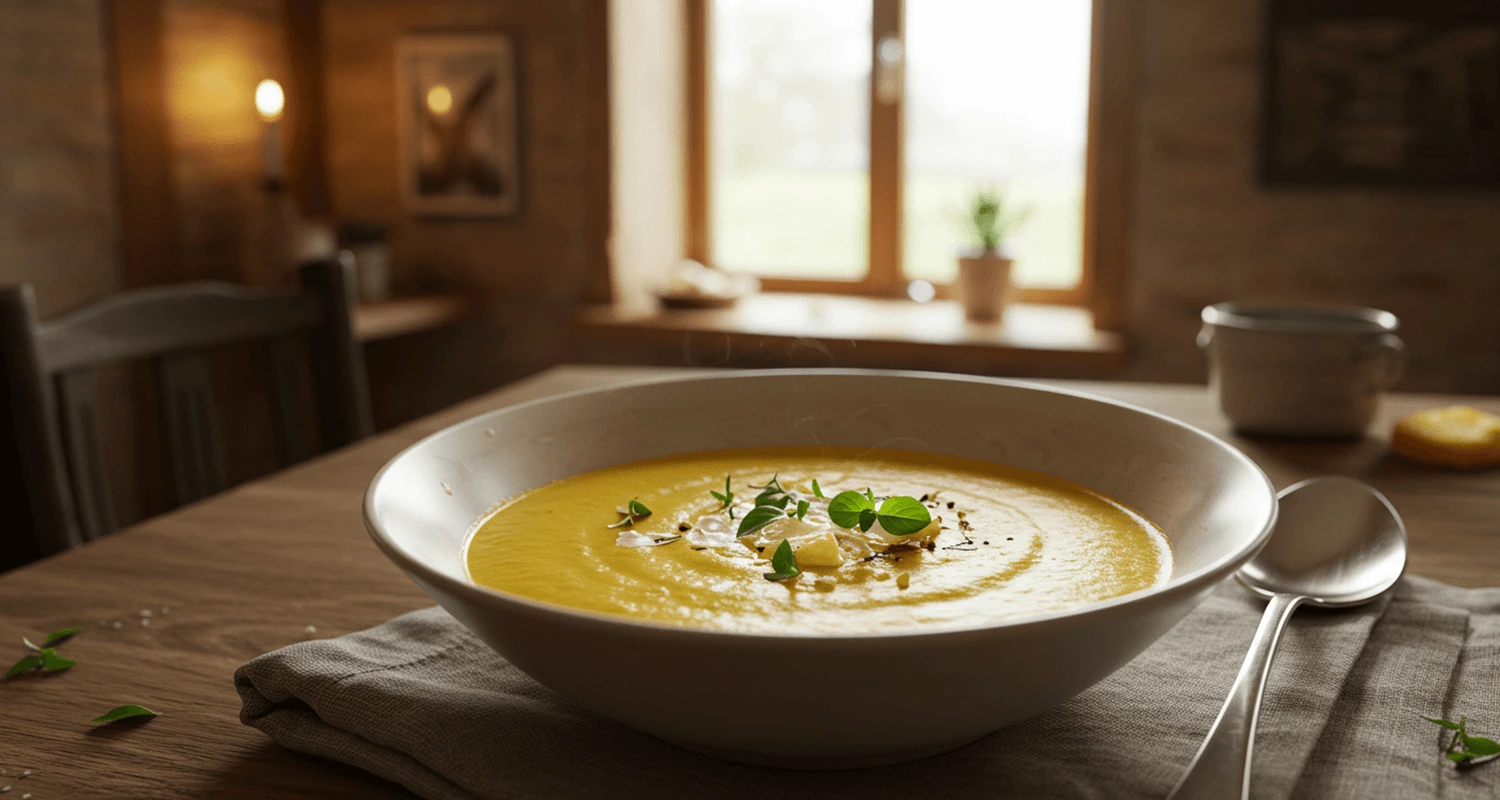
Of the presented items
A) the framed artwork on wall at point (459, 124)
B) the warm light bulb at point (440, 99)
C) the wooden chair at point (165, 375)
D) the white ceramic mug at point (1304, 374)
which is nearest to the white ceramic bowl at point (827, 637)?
the white ceramic mug at point (1304, 374)

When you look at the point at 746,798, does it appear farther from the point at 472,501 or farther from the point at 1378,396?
the point at 1378,396

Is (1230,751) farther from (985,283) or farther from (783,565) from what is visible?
(985,283)

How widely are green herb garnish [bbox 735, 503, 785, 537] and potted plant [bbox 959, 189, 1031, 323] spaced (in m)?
2.47

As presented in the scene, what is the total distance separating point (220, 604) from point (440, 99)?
2924 mm

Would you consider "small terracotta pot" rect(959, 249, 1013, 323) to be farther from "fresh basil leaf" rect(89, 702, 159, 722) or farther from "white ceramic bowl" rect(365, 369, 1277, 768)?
"fresh basil leaf" rect(89, 702, 159, 722)

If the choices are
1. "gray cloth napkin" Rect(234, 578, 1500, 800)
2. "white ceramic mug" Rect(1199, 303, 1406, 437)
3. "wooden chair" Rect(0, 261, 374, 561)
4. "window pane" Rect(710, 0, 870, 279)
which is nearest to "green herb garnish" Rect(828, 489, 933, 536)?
"gray cloth napkin" Rect(234, 578, 1500, 800)

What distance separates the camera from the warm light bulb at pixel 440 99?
3496 mm

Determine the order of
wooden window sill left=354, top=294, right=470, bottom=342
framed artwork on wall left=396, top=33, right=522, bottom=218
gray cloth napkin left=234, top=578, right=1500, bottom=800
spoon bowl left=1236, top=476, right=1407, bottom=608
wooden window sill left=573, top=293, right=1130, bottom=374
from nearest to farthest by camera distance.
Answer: gray cloth napkin left=234, top=578, right=1500, bottom=800 → spoon bowl left=1236, top=476, right=1407, bottom=608 → wooden window sill left=573, top=293, right=1130, bottom=374 → wooden window sill left=354, top=294, right=470, bottom=342 → framed artwork on wall left=396, top=33, right=522, bottom=218

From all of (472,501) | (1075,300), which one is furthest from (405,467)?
(1075,300)

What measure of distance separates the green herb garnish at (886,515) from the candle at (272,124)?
293cm

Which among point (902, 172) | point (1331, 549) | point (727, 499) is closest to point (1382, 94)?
point (902, 172)

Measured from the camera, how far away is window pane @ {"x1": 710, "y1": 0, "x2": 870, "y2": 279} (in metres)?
3.46

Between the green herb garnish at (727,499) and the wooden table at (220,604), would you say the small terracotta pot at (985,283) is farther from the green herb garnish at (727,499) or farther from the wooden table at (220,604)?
the green herb garnish at (727,499)

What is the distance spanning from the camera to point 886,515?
2.25 ft
